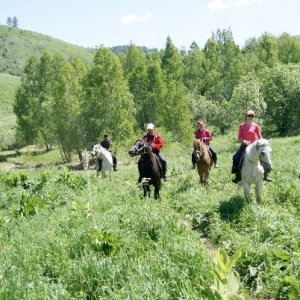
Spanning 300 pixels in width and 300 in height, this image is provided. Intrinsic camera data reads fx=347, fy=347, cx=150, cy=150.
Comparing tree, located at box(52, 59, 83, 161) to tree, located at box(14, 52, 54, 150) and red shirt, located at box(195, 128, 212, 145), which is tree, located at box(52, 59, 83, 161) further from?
red shirt, located at box(195, 128, 212, 145)

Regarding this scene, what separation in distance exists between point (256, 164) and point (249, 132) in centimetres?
133

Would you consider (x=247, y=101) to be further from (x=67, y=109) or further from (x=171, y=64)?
(x=171, y=64)

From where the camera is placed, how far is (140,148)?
10.6m

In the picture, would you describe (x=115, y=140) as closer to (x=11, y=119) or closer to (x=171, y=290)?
(x=171, y=290)

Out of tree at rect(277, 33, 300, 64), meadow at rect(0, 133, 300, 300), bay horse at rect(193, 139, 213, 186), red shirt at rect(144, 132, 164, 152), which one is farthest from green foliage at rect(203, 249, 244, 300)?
tree at rect(277, 33, 300, 64)

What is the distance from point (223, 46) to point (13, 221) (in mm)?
70732

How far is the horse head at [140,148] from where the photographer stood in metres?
10.5

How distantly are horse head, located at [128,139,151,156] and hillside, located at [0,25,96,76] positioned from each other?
14325cm

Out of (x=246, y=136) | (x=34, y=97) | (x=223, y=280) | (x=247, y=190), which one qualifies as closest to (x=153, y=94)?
(x=34, y=97)

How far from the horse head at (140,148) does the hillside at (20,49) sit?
14325 centimetres

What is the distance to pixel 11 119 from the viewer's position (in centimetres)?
6981

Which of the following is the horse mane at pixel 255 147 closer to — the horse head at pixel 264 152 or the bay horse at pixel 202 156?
the horse head at pixel 264 152

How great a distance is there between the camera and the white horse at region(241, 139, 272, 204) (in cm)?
882

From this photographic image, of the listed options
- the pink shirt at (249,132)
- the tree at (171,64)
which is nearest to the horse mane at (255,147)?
the pink shirt at (249,132)
